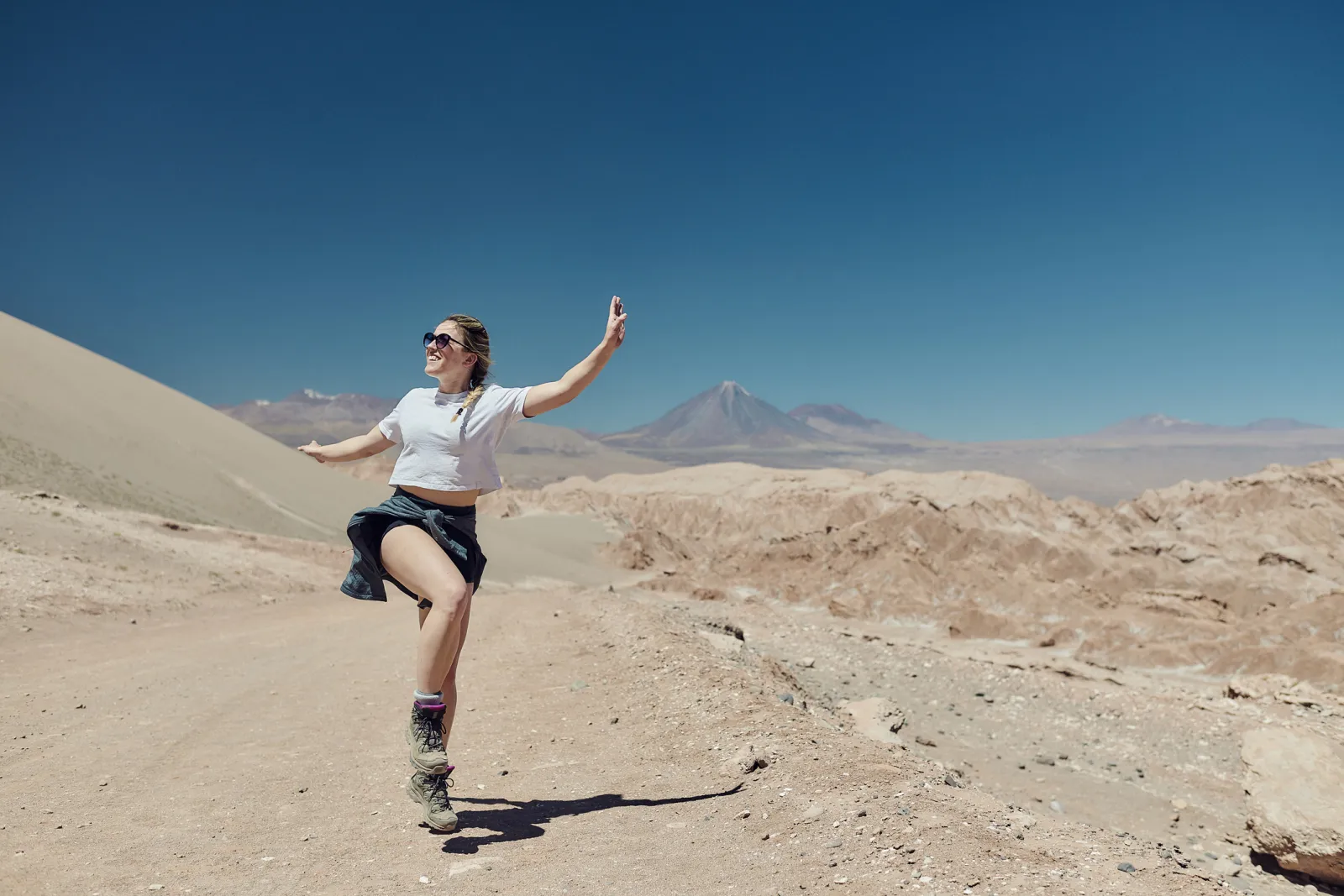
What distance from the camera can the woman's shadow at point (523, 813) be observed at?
3170mm

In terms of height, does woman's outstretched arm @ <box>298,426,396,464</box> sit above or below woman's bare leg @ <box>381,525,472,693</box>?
above

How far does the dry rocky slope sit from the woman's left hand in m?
13.7

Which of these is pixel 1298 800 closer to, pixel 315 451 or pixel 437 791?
pixel 437 791

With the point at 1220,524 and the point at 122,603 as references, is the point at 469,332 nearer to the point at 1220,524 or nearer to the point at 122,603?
the point at 122,603

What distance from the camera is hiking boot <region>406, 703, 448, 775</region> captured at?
127 inches

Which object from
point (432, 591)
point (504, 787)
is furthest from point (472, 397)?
point (504, 787)

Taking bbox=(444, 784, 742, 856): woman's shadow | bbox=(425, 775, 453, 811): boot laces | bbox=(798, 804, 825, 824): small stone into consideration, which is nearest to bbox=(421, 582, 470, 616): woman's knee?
bbox=(425, 775, 453, 811): boot laces

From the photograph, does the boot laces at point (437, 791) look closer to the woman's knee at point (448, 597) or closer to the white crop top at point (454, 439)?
the woman's knee at point (448, 597)

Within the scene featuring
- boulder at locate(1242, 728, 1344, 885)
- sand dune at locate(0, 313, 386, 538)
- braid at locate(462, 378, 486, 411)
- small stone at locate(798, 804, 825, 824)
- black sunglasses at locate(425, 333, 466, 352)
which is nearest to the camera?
small stone at locate(798, 804, 825, 824)

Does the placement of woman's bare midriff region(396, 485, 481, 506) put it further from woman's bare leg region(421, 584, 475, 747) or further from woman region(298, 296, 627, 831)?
woman's bare leg region(421, 584, 475, 747)

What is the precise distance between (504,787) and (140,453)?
22.5 m

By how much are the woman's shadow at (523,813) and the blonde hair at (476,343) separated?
1730mm

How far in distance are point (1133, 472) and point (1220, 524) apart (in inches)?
6679

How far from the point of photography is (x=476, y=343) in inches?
142
